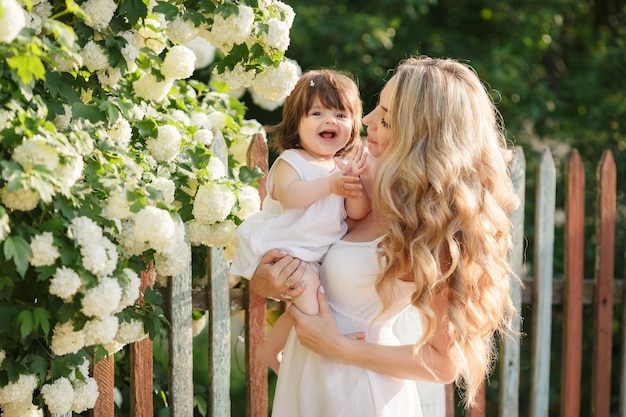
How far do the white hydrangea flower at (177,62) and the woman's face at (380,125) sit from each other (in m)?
0.59

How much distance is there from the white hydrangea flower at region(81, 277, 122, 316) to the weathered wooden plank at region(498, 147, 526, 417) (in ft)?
6.59

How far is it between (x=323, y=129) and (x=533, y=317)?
1.52 meters

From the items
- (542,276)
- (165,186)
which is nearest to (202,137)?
(165,186)

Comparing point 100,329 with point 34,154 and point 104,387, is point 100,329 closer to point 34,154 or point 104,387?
point 34,154

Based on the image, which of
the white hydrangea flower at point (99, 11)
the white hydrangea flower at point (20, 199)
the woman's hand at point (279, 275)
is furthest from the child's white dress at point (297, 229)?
the white hydrangea flower at point (20, 199)

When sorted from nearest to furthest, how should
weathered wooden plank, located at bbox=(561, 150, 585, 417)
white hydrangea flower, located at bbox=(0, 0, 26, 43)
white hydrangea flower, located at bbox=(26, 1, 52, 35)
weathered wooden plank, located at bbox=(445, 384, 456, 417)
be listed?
white hydrangea flower, located at bbox=(0, 0, 26, 43)
white hydrangea flower, located at bbox=(26, 1, 52, 35)
weathered wooden plank, located at bbox=(445, 384, 456, 417)
weathered wooden plank, located at bbox=(561, 150, 585, 417)

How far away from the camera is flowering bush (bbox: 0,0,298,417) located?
1.83m

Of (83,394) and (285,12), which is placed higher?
(285,12)

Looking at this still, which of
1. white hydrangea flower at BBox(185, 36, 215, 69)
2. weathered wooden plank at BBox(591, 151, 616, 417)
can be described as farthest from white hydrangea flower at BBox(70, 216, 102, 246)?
weathered wooden plank at BBox(591, 151, 616, 417)

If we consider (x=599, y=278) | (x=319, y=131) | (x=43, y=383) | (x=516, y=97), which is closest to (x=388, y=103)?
(x=319, y=131)

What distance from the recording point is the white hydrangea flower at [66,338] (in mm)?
1994

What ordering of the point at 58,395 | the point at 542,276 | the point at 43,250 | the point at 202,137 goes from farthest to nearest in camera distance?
the point at 542,276 < the point at 202,137 < the point at 58,395 < the point at 43,250

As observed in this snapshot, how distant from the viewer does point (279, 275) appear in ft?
8.09

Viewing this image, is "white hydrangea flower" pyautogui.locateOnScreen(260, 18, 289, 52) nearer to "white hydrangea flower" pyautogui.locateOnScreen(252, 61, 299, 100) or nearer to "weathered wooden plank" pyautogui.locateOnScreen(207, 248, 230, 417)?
"white hydrangea flower" pyautogui.locateOnScreen(252, 61, 299, 100)
